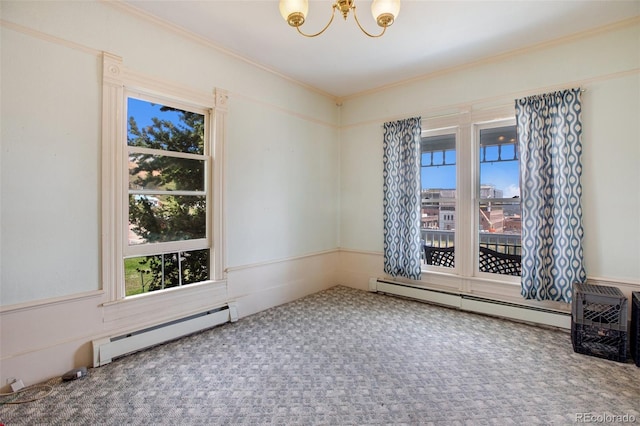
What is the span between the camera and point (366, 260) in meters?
4.54

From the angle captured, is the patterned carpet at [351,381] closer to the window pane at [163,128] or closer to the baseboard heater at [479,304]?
the baseboard heater at [479,304]

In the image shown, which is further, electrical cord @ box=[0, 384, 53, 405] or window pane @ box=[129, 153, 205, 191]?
window pane @ box=[129, 153, 205, 191]

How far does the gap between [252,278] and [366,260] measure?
5.94 feet

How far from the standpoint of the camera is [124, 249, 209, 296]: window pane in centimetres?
267

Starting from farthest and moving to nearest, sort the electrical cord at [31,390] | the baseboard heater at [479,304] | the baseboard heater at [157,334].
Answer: the baseboard heater at [479,304] < the baseboard heater at [157,334] < the electrical cord at [31,390]

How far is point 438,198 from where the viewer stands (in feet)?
13.0

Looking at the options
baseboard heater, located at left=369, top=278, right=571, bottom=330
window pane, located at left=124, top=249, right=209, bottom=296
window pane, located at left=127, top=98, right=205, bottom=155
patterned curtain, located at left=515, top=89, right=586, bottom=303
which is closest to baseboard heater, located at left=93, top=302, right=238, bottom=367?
window pane, located at left=124, top=249, right=209, bottom=296

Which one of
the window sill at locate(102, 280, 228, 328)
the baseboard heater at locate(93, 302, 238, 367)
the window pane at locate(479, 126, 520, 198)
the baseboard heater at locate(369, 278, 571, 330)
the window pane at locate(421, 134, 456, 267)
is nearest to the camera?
the baseboard heater at locate(93, 302, 238, 367)

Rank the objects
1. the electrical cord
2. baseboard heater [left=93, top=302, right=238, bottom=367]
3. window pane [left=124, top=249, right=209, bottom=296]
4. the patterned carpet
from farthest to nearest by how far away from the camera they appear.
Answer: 1. window pane [left=124, top=249, right=209, bottom=296]
2. baseboard heater [left=93, top=302, right=238, bottom=367]
3. the electrical cord
4. the patterned carpet

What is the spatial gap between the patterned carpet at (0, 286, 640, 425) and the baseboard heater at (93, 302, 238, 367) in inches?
2.5

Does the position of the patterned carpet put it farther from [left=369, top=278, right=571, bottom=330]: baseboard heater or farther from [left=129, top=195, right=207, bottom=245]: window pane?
[left=129, top=195, right=207, bottom=245]: window pane

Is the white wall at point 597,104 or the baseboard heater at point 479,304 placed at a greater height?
the white wall at point 597,104

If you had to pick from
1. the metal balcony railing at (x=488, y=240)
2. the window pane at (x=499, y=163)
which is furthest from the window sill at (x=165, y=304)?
the window pane at (x=499, y=163)

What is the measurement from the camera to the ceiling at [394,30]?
8.38ft
